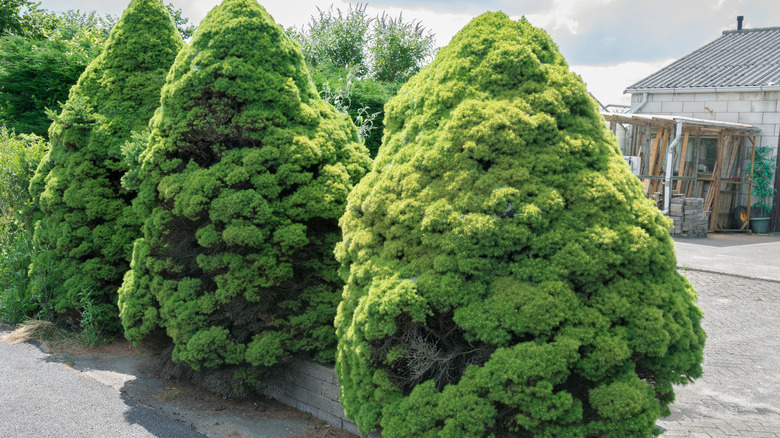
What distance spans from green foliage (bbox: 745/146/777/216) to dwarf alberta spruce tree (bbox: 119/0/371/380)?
16393 mm

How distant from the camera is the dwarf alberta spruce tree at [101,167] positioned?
6523 millimetres

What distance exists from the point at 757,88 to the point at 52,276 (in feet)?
58.9

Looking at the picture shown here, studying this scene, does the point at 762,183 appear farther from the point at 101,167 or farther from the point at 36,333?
the point at 36,333

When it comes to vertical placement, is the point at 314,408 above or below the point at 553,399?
below

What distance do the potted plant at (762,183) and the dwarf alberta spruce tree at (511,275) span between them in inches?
649

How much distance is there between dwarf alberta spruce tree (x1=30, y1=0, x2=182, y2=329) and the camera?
6523 mm

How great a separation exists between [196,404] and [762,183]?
17.7 m

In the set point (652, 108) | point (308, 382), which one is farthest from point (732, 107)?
point (308, 382)

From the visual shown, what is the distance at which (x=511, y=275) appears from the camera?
10.8ft

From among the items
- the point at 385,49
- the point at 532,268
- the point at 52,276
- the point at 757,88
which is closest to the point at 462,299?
the point at 532,268

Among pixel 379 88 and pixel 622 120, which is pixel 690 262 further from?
pixel 379 88

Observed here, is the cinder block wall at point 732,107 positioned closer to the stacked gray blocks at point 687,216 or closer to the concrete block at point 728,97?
the concrete block at point 728,97

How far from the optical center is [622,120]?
15.3 m

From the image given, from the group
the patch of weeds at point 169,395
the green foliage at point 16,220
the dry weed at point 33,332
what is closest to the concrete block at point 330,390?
the patch of weeds at point 169,395
